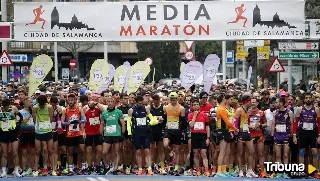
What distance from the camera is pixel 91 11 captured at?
2183cm

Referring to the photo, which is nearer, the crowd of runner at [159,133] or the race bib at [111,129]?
the crowd of runner at [159,133]

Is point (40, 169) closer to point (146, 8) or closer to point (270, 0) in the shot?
point (146, 8)

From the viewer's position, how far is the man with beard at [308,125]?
1844 cm

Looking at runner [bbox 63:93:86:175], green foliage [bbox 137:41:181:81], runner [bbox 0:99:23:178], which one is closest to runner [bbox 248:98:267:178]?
runner [bbox 63:93:86:175]

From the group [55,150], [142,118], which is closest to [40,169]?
[55,150]

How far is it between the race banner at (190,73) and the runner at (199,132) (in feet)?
15.9

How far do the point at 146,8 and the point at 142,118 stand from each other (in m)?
3.95

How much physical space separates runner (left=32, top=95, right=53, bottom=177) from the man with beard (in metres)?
6.03

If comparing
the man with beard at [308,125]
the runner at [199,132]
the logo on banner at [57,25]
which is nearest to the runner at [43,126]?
the logo on banner at [57,25]

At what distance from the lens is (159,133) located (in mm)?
19906

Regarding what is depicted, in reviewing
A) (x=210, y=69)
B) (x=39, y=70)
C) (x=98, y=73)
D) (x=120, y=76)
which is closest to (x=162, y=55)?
(x=120, y=76)

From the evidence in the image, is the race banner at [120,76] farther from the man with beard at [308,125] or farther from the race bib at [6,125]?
the man with beard at [308,125]

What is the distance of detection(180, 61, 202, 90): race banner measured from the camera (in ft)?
78.2

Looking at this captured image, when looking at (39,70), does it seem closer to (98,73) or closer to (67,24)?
(67,24)
